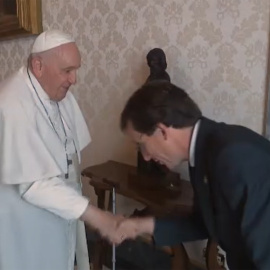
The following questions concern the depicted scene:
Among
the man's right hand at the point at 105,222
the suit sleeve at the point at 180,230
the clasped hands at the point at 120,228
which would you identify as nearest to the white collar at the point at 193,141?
the suit sleeve at the point at 180,230

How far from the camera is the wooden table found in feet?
6.23

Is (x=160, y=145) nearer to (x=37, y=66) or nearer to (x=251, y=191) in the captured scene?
(x=251, y=191)

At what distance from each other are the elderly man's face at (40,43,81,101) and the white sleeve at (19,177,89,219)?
1.24 ft

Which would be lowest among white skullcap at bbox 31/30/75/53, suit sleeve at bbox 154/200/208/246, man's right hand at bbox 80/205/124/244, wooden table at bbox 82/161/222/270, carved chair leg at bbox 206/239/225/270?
carved chair leg at bbox 206/239/225/270

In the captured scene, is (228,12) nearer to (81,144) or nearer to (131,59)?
(131,59)

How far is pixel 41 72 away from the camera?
1.73m

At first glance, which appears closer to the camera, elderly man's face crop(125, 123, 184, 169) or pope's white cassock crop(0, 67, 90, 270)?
elderly man's face crop(125, 123, 184, 169)

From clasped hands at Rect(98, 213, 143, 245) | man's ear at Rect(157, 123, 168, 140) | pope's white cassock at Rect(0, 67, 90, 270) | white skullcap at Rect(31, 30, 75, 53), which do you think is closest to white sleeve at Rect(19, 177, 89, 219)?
pope's white cassock at Rect(0, 67, 90, 270)

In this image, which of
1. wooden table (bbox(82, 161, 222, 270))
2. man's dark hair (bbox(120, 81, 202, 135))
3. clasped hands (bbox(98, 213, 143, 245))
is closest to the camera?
man's dark hair (bbox(120, 81, 202, 135))

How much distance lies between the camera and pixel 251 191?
1043 mm

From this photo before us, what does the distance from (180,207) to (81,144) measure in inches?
21.5

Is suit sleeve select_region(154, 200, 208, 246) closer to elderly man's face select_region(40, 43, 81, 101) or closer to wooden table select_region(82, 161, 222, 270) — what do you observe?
wooden table select_region(82, 161, 222, 270)

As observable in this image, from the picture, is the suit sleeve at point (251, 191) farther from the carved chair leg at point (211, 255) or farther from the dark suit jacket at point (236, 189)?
the carved chair leg at point (211, 255)

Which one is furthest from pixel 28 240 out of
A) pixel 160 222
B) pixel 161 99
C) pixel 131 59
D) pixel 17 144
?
pixel 131 59
